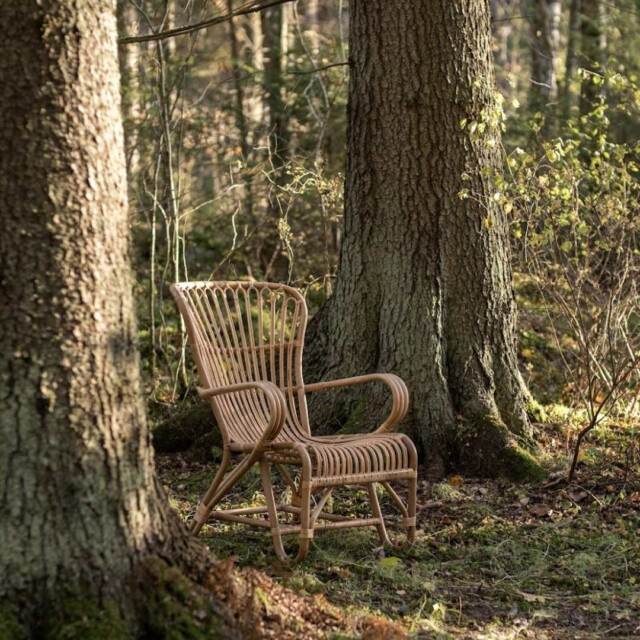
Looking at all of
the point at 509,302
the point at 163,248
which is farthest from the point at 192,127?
the point at 509,302

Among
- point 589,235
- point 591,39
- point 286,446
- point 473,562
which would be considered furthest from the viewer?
point 591,39

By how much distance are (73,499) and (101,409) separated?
26cm

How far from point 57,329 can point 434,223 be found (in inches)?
125

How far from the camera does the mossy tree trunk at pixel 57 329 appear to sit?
277 centimetres

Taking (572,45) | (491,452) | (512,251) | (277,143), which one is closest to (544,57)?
(572,45)

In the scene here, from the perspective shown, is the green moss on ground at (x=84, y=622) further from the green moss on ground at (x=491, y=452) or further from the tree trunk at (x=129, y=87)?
the tree trunk at (x=129, y=87)

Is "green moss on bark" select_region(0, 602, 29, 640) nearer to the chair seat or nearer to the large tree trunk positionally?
the chair seat

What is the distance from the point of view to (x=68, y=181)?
2828 mm

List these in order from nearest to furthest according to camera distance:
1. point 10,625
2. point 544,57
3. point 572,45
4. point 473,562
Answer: point 10,625, point 473,562, point 544,57, point 572,45

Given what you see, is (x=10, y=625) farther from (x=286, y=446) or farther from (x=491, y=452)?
(x=491, y=452)

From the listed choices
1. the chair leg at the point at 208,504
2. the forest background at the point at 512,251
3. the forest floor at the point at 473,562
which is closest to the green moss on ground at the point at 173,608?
the forest floor at the point at 473,562

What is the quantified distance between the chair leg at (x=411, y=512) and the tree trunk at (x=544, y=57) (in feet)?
20.0

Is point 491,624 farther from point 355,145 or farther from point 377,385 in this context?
point 355,145

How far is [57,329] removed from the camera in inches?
110
